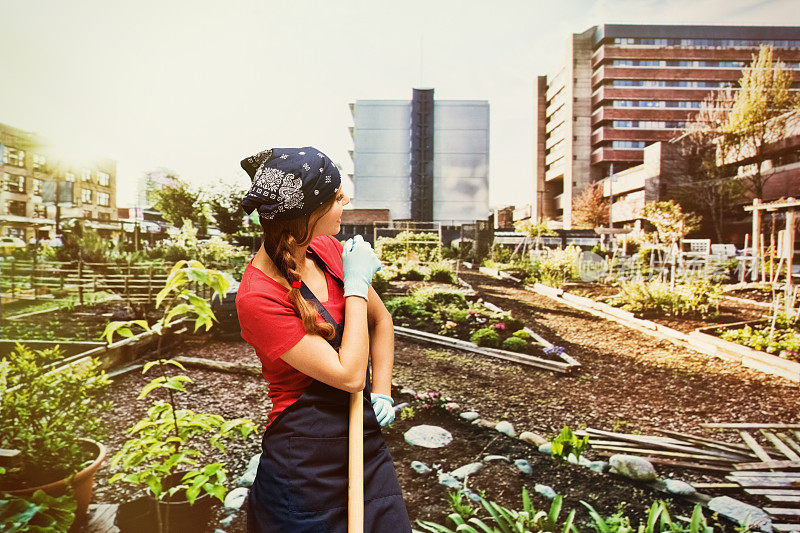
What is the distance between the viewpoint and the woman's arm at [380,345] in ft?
4.77

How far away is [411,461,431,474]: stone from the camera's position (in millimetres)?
2557

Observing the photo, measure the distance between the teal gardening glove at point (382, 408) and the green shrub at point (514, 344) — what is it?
1607 mm

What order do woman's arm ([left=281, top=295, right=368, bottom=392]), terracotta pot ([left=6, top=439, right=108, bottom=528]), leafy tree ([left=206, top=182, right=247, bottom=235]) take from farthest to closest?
leafy tree ([left=206, top=182, right=247, bottom=235]) → terracotta pot ([left=6, top=439, right=108, bottom=528]) → woman's arm ([left=281, top=295, right=368, bottom=392])

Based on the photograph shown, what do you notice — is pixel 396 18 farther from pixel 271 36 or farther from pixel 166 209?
pixel 166 209

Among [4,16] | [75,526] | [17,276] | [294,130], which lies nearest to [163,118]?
[294,130]

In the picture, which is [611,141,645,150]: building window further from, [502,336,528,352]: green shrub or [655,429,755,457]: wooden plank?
[655,429,755,457]: wooden plank

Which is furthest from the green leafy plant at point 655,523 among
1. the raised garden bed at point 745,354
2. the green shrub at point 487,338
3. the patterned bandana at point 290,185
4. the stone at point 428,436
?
the patterned bandana at point 290,185

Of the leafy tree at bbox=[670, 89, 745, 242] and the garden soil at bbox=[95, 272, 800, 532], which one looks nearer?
the garden soil at bbox=[95, 272, 800, 532]

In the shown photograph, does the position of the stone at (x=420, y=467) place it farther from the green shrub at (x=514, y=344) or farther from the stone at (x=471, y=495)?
the green shrub at (x=514, y=344)

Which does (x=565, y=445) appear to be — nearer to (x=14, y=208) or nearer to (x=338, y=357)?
(x=338, y=357)

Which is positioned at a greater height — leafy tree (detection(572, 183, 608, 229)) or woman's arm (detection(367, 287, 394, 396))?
leafy tree (detection(572, 183, 608, 229))

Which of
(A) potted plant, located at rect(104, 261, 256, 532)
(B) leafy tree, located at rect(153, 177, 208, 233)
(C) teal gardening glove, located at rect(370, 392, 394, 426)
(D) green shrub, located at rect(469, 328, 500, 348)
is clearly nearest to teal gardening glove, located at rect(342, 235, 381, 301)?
→ (C) teal gardening glove, located at rect(370, 392, 394, 426)

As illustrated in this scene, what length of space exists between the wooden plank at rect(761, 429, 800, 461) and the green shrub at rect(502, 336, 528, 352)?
127 centimetres

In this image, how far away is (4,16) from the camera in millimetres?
2920
